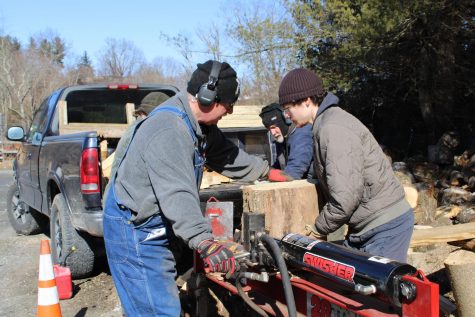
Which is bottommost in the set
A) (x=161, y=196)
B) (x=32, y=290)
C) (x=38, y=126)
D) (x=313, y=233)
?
(x=32, y=290)

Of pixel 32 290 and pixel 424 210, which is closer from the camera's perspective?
pixel 32 290

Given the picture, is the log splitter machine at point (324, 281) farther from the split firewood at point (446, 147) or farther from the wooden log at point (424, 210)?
the split firewood at point (446, 147)

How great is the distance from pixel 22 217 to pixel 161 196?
662 centimetres

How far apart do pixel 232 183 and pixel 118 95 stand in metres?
2.56

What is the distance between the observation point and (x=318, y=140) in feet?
10.1

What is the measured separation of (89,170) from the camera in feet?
16.9

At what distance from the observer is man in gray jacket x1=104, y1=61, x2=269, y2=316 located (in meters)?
2.63

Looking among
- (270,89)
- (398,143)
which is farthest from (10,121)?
(398,143)

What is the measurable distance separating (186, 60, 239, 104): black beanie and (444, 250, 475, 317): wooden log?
76.8 inches

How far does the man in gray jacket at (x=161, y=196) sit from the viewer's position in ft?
8.64

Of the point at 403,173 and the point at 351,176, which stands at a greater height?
the point at 351,176

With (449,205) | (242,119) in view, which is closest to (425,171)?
(449,205)

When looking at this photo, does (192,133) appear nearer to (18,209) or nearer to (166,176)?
(166,176)

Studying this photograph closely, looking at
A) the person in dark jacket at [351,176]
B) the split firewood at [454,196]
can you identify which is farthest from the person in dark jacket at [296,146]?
the split firewood at [454,196]
